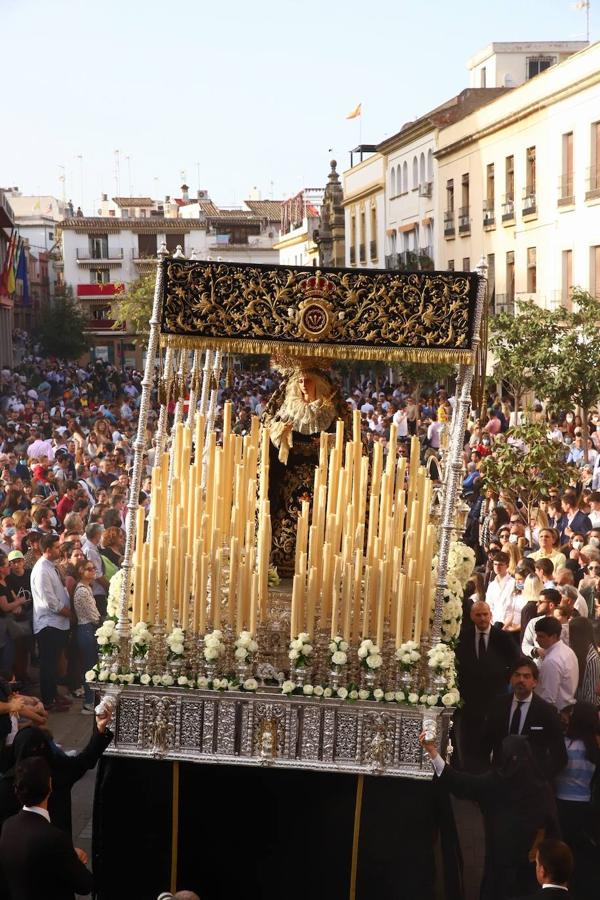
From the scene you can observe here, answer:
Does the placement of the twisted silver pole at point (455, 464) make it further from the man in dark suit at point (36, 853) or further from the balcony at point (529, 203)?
the balcony at point (529, 203)

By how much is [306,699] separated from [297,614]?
15.2 inches

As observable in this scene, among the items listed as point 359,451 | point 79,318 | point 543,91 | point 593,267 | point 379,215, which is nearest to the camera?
point 359,451

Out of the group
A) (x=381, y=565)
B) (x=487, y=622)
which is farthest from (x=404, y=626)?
(x=487, y=622)

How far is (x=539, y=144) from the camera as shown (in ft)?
107

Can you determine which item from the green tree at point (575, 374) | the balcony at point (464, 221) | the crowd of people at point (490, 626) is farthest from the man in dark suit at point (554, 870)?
the balcony at point (464, 221)

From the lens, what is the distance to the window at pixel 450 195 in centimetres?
4062

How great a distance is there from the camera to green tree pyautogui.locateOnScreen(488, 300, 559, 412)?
64.1 feet

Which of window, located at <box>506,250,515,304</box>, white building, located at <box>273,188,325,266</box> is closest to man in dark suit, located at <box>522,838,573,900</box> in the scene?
window, located at <box>506,250,515,304</box>

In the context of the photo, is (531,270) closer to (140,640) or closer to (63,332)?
(140,640)

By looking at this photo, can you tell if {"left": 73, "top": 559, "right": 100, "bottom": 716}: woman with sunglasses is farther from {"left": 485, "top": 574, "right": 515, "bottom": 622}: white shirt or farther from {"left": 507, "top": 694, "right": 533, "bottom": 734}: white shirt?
{"left": 507, "top": 694, "right": 533, "bottom": 734}: white shirt

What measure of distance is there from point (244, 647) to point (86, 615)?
13.5ft

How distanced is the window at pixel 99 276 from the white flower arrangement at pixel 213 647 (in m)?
76.1

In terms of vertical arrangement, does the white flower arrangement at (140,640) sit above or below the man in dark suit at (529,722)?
above

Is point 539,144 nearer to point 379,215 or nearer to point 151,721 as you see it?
point 379,215
